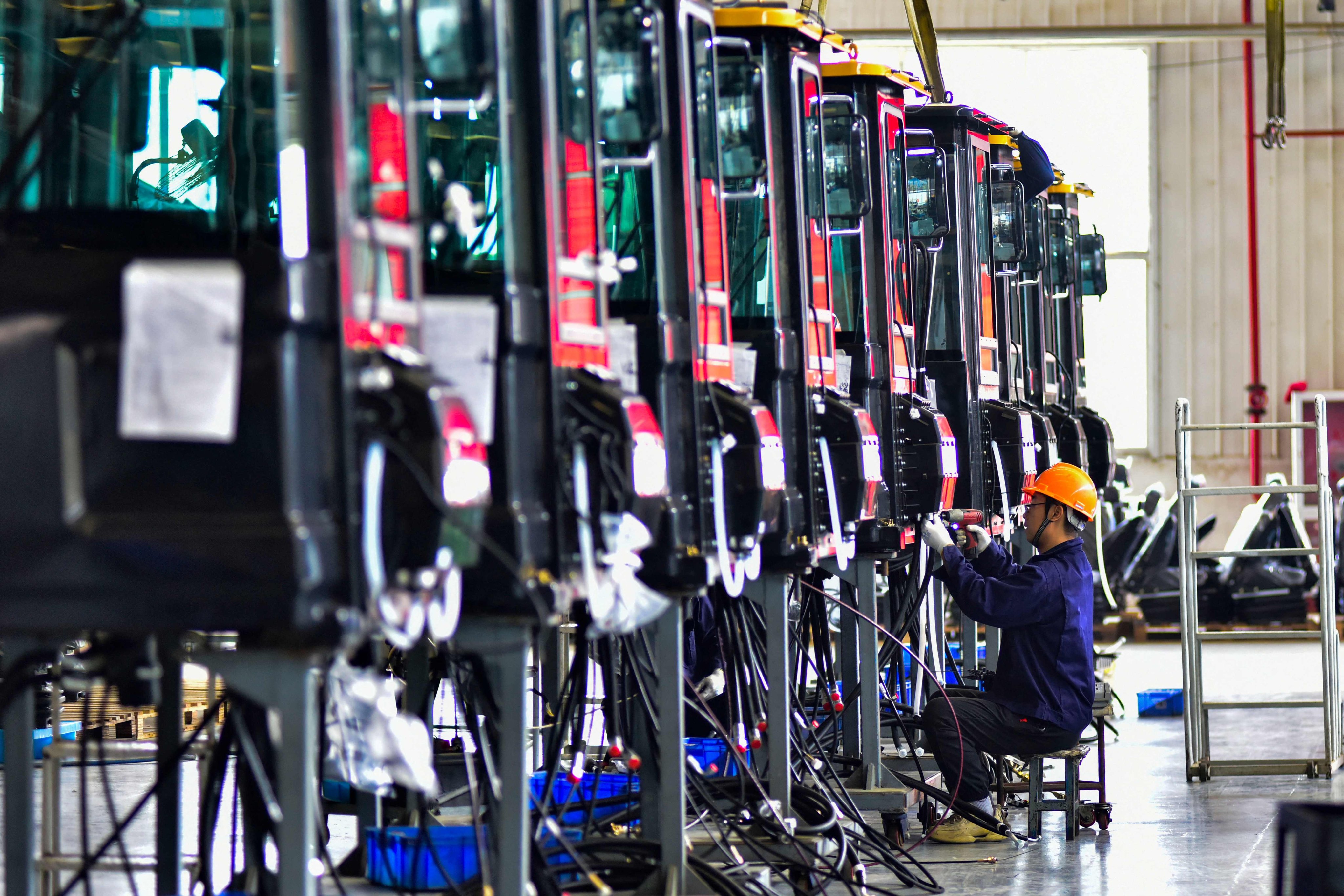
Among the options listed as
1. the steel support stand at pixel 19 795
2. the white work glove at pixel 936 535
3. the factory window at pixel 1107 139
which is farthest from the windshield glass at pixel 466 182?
the factory window at pixel 1107 139

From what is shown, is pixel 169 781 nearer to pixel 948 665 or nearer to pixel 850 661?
pixel 850 661

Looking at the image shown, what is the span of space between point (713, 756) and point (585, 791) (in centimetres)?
76

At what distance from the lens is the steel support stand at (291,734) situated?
3.58 m

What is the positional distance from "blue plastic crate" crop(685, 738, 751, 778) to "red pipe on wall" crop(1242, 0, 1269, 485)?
49.4 feet

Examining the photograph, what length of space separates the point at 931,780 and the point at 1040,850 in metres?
0.83

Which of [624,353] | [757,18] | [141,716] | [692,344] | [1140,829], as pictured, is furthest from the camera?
[141,716]

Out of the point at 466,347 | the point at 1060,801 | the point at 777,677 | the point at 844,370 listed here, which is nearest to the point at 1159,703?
the point at 1060,801

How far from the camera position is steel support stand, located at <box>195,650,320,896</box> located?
3.58 meters

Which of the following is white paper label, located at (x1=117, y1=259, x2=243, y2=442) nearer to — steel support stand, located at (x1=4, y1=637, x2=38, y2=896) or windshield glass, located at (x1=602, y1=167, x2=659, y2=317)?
steel support stand, located at (x1=4, y1=637, x2=38, y2=896)

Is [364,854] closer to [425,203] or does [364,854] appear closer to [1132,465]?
[425,203]

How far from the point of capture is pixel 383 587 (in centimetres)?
364

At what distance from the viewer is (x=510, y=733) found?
4363 millimetres

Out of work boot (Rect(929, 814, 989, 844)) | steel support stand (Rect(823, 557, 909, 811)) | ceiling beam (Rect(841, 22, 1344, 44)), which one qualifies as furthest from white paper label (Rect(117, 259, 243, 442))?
ceiling beam (Rect(841, 22, 1344, 44))

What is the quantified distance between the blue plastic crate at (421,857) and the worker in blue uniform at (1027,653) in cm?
291
